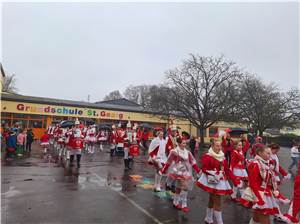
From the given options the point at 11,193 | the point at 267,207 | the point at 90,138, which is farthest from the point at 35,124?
the point at 267,207

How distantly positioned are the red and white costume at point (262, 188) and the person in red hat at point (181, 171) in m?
1.94

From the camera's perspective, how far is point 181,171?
21.0 ft

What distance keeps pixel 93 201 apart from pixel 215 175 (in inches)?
129

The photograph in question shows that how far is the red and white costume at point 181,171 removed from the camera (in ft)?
20.5

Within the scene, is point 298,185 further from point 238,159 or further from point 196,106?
point 196,106

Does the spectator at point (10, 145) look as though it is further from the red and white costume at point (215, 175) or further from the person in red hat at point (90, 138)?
the red and white costume at point (215, 175)

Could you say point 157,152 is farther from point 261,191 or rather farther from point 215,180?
point 261,191

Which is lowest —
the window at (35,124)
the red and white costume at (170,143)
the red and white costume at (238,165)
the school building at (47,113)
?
the red and white costume at (238,165)

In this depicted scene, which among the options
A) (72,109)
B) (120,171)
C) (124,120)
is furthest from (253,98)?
(120,171)

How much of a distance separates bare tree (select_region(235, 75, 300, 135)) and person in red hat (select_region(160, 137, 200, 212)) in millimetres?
28810

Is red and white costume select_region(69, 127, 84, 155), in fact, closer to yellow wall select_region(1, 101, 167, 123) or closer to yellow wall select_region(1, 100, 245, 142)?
yellow wall select_region(1, 100, 245, 142)

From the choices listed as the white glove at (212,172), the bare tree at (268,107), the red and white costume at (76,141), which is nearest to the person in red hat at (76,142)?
the red and white costume at (76,141)

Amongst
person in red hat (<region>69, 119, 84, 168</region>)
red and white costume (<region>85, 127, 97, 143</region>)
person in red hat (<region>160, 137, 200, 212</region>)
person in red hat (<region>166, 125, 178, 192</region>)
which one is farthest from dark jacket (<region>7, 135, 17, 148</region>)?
person in red hat (<region>160, 137, 200, 212</region>)

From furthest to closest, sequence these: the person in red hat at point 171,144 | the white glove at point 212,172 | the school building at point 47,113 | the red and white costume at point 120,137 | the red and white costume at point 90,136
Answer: the school building at point 47,113 → the red and white costume at point 90,136 → the red and white costume at point 120,137 → the person in red hat at point 171,144 → the white glove at point 212,172
